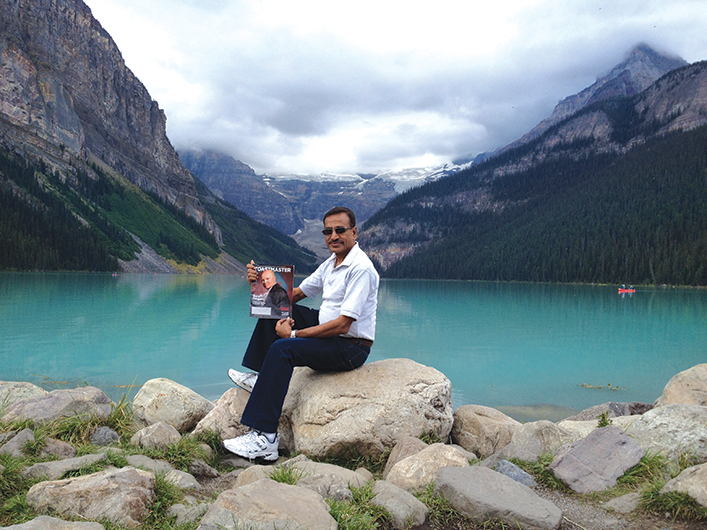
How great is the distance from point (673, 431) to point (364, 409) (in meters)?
3.31

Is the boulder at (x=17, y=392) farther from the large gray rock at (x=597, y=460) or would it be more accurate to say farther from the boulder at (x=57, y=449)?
the large gray rock at (x=597, y=460)

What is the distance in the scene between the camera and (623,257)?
114 meters

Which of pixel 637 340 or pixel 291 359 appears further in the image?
pixel 637 340

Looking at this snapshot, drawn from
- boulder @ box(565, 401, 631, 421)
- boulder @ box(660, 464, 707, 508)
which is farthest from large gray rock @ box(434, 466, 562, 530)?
boulder @ box(565, 401, 631, 421)

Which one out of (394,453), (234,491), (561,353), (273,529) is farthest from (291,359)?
(561,353)

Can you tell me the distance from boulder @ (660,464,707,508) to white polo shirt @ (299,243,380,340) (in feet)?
10.2

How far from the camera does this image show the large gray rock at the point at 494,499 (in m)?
3.32

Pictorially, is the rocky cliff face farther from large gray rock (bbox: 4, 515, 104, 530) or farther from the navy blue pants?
large gray rock (bbox: 4, 515, 104, 530)

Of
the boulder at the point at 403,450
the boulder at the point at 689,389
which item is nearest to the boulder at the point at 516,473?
the boulder at the point at 403,450

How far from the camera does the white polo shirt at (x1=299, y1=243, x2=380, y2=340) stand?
5.24m

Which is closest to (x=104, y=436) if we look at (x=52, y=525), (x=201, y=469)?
(x=201, y=469)

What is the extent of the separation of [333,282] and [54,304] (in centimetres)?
3369

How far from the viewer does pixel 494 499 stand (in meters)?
3.49

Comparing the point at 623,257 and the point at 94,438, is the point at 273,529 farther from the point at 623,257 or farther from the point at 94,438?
the point at 623,257
